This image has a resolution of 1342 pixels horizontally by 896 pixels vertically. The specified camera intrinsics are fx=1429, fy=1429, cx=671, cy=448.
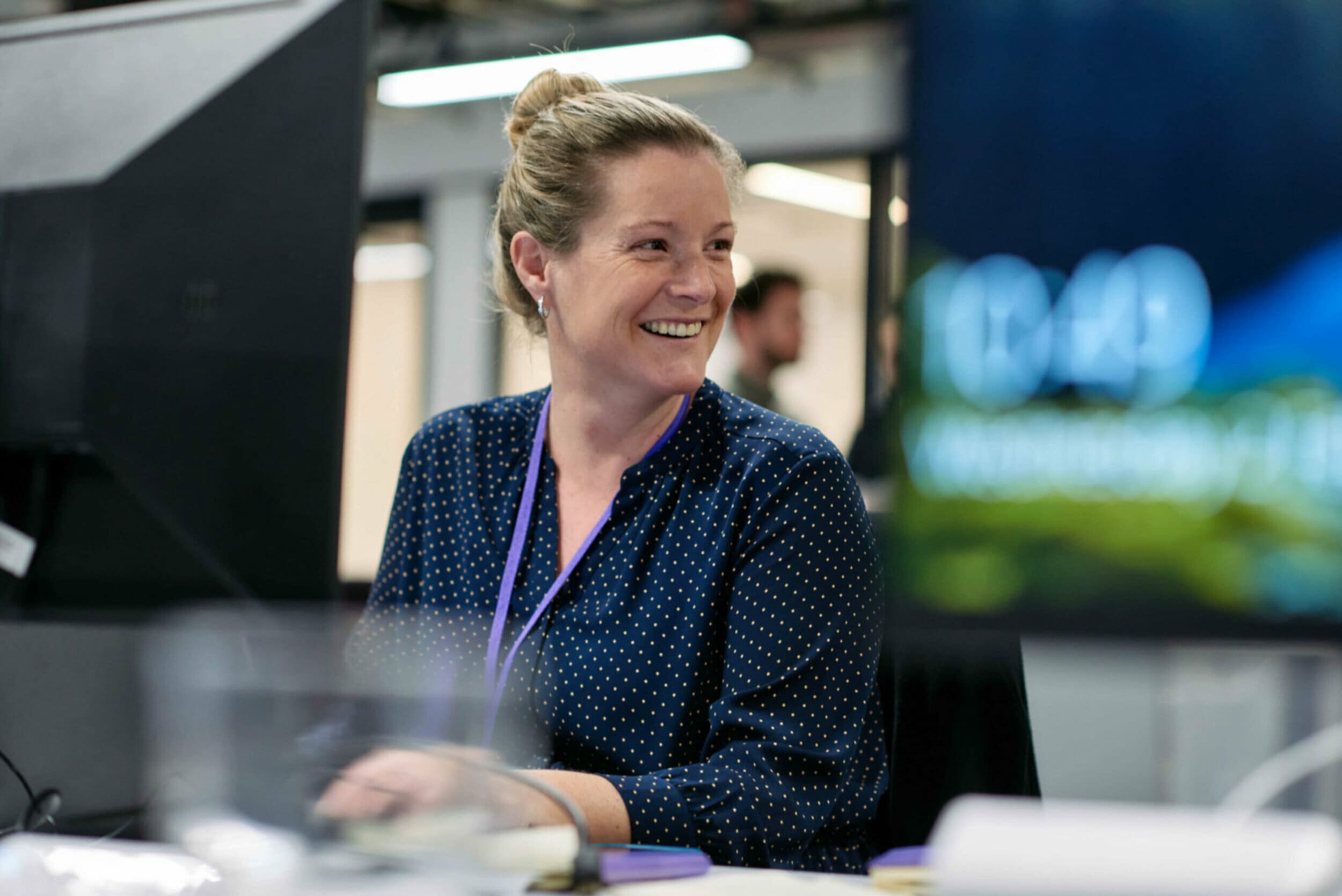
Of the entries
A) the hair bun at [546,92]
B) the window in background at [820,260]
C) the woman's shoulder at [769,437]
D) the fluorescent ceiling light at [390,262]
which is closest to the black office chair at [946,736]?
the woman's shoulder at [769,437]

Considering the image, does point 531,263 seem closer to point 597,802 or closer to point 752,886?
point 597,802

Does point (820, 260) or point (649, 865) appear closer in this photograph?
point (649, 865)

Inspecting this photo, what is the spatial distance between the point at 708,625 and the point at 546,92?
579mm

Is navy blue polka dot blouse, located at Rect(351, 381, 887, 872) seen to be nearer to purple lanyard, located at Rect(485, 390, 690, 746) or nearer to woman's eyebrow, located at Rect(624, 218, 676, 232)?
purple lanyard, located at Rect(485, 390, 690, 746)

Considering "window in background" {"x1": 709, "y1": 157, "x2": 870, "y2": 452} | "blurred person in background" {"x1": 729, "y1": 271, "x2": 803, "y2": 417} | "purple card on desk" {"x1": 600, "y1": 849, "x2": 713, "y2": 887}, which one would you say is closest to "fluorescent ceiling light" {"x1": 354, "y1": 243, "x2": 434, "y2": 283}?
"window in background" {"x1": 709, "y1": 157, "x2": 870, "y2": 452}

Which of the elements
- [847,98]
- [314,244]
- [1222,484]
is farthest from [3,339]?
[847,98]

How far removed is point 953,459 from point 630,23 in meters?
5.10

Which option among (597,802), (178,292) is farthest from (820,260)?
(597,802)

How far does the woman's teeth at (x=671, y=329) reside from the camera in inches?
52.4

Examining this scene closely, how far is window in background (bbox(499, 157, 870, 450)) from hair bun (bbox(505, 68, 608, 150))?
3.86 meters

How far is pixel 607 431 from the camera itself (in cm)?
134

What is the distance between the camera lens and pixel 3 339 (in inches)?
45.1

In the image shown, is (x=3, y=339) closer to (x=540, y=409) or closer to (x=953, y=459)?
(x=540, y=409)

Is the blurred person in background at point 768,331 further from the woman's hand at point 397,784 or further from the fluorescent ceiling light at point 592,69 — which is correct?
the woman's hand at point 397,784
